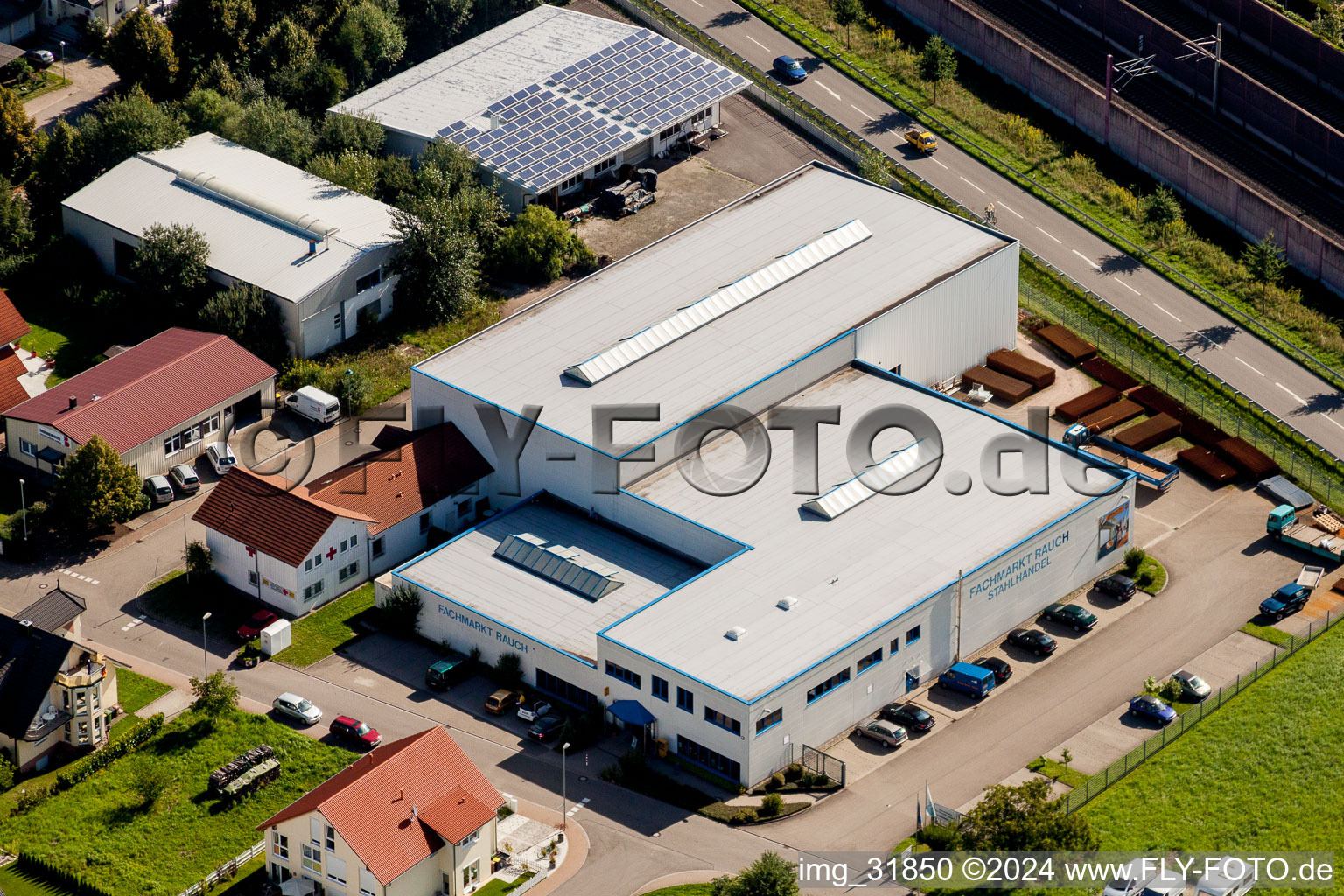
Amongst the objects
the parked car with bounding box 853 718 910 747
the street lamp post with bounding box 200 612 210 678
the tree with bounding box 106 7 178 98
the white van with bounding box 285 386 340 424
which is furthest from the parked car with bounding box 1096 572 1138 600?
the tree with bounding box 106 7 178 98

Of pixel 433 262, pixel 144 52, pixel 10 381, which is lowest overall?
pixel 10 381

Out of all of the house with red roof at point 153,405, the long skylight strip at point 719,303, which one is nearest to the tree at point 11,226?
the house with red roof at point 153,405

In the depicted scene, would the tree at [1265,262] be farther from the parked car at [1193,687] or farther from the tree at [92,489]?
the tree at [92,489]

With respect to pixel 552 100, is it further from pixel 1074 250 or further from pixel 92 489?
pixel 92 489

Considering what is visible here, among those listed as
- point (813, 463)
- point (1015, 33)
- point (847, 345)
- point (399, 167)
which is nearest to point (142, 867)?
point (813, 463)

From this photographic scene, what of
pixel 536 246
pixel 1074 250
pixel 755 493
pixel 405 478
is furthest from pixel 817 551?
pixel 1074 250

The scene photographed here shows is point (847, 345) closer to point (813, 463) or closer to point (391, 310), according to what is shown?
point (813, 463)
